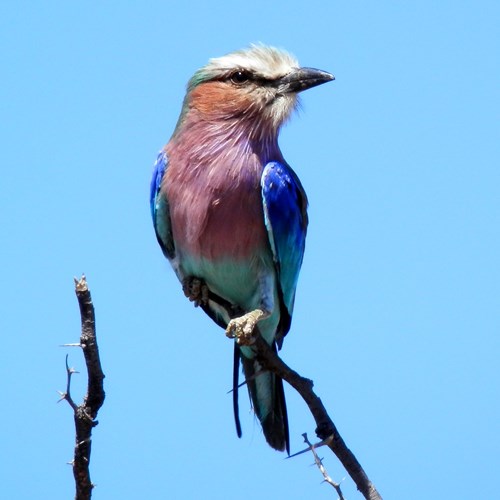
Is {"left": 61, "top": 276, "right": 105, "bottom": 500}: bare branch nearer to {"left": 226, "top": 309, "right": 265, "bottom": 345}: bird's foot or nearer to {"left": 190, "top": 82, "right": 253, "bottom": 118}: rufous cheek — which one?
{"left": 226, "top": 309, "right": 265, "bottom": 345}: bird's foot

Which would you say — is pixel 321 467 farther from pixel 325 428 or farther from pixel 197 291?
pixel 197 291

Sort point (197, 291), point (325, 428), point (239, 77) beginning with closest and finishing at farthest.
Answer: point (325, 428)
point (197, 291)
point (239, 77)

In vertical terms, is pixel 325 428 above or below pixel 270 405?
below

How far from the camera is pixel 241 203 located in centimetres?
487

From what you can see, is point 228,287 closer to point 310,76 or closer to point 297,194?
point 297,194

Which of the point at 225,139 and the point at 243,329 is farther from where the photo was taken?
the point at 225,139

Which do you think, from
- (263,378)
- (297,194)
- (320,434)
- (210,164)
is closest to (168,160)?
(210,164)

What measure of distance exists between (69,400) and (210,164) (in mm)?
2025

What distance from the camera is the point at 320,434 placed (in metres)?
3.65

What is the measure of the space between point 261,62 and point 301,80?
228 millimetres

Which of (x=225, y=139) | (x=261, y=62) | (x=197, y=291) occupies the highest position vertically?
(x=261, y=62)

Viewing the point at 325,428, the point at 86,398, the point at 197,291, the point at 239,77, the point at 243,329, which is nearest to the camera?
the point at 86,398

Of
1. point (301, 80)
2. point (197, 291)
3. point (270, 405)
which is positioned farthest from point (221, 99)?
point (270, 405)

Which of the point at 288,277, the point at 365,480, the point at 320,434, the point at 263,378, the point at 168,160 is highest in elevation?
the point at 168,160
